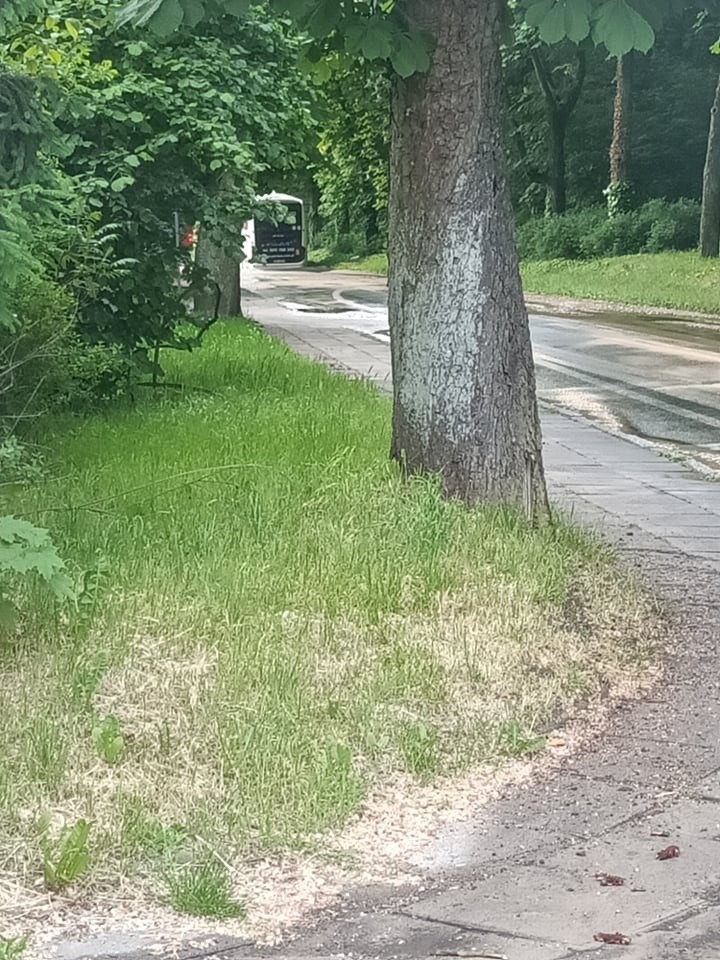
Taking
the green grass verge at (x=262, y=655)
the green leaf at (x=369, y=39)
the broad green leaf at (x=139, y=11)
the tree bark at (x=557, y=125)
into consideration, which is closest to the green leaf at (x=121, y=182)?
the green grass verge at (x=262, y=655)

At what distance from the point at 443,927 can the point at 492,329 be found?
414 cm

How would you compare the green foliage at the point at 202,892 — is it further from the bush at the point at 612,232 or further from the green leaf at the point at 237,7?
the bush at the point at 612,232

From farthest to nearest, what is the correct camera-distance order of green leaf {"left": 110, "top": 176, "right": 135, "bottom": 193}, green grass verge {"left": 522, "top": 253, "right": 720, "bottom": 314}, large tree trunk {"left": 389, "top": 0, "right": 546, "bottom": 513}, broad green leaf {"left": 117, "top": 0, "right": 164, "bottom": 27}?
green grass verge {"left": 522, "top": 253, "right": 720, "bottom": 314}
green leaf {"left": 110, "top": 176, "right": 135, "bottom": 193}
large tree trunk {"left": 389, "top": 0, "right": 546, "bottom": 513}
broad green leaf {"left": 117, "top": 0, "right": 164, "bottom": 27}

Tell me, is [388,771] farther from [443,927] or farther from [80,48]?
[80,48]

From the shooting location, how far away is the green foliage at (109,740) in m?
4.29

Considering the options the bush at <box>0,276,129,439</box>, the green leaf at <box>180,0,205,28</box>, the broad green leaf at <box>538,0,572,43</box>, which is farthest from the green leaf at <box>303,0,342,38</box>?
the bush at <box>0,276,129,439</box>

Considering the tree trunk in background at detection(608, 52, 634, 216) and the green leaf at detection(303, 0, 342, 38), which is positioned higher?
the tree trunk in background at detection(608, 52, 634, 216)

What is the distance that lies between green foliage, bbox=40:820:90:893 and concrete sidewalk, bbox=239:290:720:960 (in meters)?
0.56

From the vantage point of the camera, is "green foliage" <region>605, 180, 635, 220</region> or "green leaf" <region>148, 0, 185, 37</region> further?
"green foliage" <region>605, 180, 635, 220</region>

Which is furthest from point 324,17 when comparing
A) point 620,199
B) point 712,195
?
point 620,199

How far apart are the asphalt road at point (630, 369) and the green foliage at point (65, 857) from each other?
821cm

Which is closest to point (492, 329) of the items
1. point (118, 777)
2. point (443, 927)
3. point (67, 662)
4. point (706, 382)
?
point (67, 662)

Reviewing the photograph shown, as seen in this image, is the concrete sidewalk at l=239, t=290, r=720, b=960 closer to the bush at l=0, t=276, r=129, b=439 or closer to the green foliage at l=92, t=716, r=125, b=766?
the green foliage at l=92, t=716, r=125, b=766

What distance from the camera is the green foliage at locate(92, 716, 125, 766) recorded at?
14.1ft
